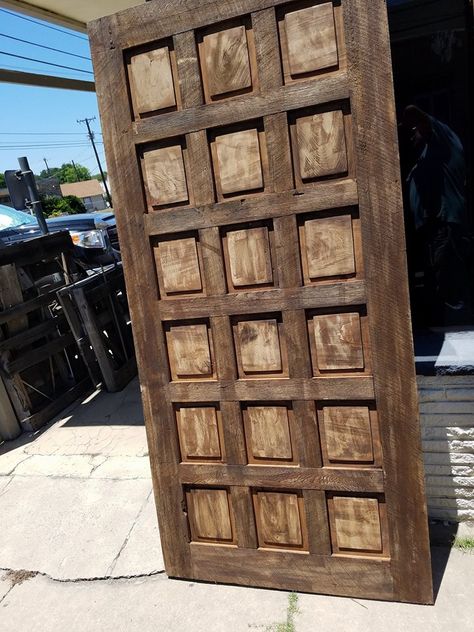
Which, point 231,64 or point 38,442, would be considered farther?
point 38,442

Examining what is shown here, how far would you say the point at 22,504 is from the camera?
373 centimetres

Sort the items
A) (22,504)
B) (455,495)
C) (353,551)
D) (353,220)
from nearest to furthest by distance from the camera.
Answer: (353,220) → (353,551) → (455,495) → (22,504)

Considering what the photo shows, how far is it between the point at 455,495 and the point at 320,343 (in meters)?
1.26

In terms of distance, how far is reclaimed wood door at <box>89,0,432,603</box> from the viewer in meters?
2.08

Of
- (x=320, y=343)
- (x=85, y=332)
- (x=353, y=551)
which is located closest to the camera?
(x=320, y=343)

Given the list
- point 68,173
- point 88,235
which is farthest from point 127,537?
point 68,173

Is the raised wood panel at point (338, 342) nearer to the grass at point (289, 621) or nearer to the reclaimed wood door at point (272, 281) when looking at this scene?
the reclaimed wood door at point (272, 281)

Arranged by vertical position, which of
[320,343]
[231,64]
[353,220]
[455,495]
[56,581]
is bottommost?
[56,581]

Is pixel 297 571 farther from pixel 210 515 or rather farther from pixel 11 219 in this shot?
pixel 11 219

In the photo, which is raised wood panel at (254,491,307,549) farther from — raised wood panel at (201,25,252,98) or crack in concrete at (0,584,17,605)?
raised wood panel at (201,25,252,98)

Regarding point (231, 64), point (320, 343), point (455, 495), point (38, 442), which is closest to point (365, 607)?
point (455, 495)

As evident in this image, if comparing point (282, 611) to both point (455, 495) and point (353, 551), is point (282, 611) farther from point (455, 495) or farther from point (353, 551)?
point (455, 495)

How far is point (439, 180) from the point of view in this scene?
2838 mm

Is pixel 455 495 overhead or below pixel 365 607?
overhead
